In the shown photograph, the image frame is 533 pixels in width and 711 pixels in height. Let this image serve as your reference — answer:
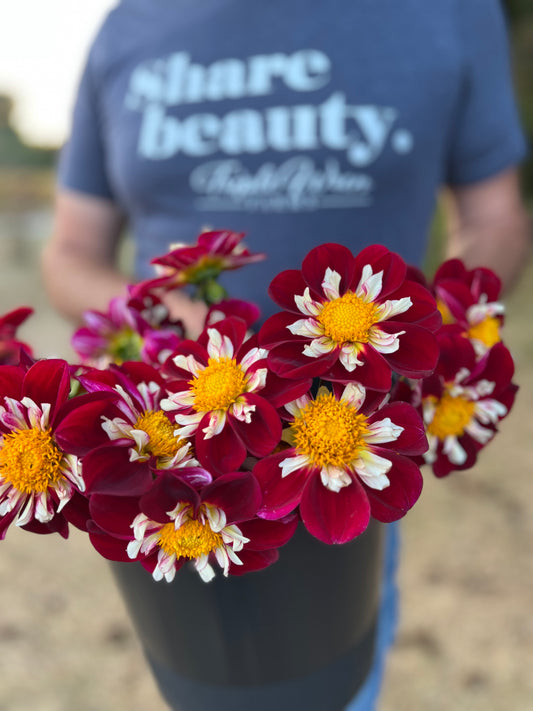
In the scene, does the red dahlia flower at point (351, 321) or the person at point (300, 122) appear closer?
the red dahlia flower at point (351, 321)

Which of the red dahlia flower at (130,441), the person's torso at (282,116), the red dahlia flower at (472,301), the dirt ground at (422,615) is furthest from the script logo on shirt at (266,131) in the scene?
the dirt ground at (422,615)

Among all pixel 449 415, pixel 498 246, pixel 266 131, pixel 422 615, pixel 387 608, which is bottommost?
pixel 422 615

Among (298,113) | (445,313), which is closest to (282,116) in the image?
(298,113)

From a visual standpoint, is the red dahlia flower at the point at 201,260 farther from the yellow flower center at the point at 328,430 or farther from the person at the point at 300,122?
the person at the point at 300,122

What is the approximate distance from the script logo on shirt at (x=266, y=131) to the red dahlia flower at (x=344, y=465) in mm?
510

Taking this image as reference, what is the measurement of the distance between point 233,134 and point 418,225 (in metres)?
0.26

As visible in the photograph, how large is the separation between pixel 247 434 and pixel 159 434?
0.04m

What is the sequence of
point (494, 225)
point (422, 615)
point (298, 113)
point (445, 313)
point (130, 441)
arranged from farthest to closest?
point (422, 615) → point (494, 225) → point (298, 113) → point (445, 313) → point (130, 441)

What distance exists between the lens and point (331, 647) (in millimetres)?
396

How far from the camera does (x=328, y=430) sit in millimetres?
265

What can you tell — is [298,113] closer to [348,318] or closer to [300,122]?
[300,122]

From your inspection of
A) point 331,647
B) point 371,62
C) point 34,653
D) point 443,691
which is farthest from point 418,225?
point 34,653

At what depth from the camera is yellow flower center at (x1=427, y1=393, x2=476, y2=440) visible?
0.33 m

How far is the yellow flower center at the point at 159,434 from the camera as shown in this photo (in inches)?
10.6
